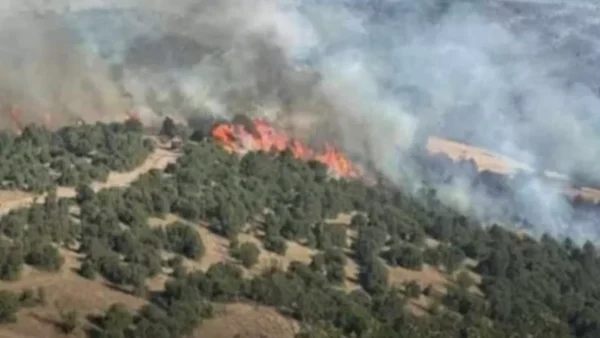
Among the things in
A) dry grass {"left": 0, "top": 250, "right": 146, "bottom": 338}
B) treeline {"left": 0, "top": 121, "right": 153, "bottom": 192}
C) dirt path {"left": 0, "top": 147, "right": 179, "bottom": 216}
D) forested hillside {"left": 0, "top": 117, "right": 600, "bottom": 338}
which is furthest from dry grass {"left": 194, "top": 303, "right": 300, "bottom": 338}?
treeline {"left": 0, "top": 121, "right": 153, "bottom": 192}

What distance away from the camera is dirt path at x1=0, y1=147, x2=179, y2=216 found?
52.5 m

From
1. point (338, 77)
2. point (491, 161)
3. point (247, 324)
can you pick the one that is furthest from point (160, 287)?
point (491, 161)

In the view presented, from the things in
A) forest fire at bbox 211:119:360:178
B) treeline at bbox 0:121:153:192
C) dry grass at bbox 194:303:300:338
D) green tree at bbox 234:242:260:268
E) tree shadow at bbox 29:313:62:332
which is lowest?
tree shadow at bbox 29:313:62:332

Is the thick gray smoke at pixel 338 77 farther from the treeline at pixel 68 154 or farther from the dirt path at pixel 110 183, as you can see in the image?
the dirt path at pixel 110 183

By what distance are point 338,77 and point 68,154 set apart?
1977cm

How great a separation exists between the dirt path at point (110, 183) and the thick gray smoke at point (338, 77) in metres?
8.87

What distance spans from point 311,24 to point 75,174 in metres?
25.8

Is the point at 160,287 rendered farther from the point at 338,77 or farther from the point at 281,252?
the point at 338,77

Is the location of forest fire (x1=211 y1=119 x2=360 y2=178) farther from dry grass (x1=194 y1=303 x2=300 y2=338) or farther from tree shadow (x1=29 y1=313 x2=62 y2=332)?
tree shadow (x1=29 y1=313 x2=62 y2=332)

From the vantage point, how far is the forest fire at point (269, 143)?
66188 millimetres

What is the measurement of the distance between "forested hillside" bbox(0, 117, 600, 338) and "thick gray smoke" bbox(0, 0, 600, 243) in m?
Result: 6.54

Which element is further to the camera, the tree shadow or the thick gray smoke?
the thick gray smoke

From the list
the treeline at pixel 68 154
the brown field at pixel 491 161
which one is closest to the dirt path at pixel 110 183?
the treeline at pixel 68 154

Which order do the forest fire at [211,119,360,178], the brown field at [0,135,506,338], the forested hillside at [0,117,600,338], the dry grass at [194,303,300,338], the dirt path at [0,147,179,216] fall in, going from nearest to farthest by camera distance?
the brown field at [0,135,506,338] < the dry grass at [194,303,300,338] < the forested hillside at [0,117,600,338] < the dirt path at [0,147,179,216] < the forest fire at [211,119,360,178]
